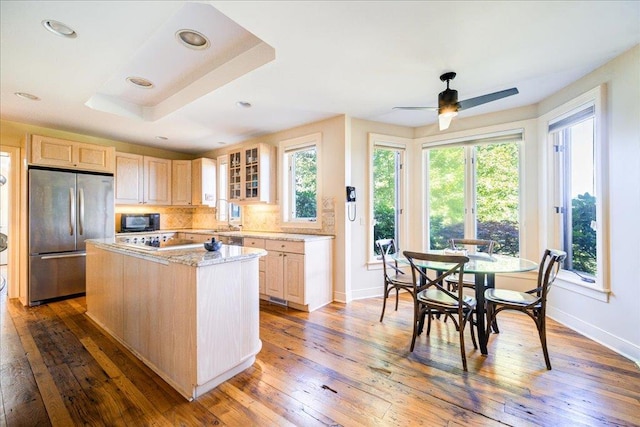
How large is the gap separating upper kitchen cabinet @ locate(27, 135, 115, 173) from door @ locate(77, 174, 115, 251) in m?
0.17

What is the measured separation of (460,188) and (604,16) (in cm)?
236

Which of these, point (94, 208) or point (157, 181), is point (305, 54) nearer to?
point (94, 208)

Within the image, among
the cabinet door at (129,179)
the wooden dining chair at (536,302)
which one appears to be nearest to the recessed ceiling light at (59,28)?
the cabinet door at (129,179)

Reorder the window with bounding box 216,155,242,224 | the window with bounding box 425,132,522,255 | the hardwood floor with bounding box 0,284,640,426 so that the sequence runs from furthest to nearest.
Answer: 1. the window with bounding box 216,155,242,224
2. the window with bounding box 425,132,522,255
3. the hardwood floor with bounding box 0,284,640,426

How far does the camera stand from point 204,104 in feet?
10.8

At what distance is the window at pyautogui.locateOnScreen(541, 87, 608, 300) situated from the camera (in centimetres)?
262

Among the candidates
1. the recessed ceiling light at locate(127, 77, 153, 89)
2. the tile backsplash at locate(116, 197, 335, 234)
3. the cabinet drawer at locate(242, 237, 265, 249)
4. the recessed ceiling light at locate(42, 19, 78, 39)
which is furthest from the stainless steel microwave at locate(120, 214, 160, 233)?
the recessed ceiling light at locate(42, 19, 78, 39)

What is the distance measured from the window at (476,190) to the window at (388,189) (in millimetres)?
406

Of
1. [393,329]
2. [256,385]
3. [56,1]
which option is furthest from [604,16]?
[56,1]

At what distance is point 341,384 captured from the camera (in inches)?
77.5

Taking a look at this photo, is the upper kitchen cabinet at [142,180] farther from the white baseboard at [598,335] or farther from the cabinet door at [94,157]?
the white baseboard at [598,335]

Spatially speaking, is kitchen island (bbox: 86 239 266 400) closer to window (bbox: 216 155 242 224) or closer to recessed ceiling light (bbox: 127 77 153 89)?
recessed ceiling light (bbox: 127 77 153 89)

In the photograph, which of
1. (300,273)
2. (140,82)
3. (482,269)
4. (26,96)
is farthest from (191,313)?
(26,96)

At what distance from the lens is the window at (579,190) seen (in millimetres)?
2621
